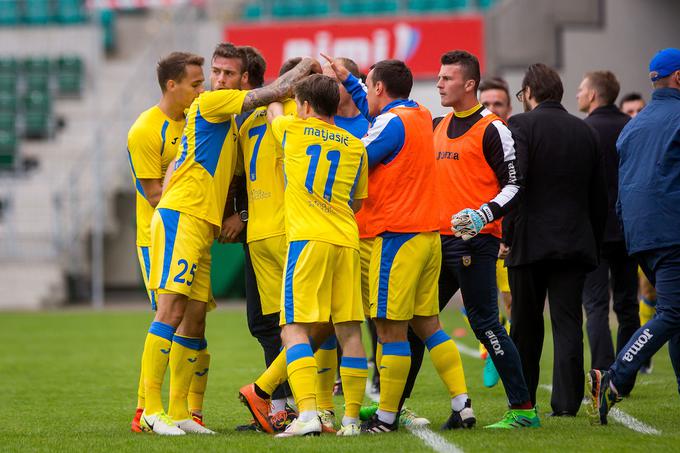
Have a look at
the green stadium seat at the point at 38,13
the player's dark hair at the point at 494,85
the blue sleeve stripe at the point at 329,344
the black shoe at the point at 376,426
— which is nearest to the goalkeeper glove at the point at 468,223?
the black shoe at the point at 376,426

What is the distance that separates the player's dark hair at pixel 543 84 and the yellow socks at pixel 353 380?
2.29 m

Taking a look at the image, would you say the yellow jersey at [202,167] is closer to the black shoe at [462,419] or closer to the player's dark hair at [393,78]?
the player's dark hair at [393,78]

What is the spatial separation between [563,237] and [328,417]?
1.91m

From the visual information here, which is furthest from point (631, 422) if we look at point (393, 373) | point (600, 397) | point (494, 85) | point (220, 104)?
point (494, 85)

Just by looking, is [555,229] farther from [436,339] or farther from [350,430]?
[350,430]

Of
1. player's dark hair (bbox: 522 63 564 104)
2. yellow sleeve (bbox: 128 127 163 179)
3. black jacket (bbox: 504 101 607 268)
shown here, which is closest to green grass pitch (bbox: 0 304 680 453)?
black jacket (bbox: 504 101 607 268)

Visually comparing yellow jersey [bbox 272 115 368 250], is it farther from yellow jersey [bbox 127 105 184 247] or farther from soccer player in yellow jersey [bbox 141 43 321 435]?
yellow jersey [bbox 127 105 184 247]

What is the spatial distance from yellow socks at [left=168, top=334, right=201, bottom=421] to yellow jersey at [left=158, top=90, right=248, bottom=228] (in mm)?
792

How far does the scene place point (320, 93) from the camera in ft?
22.4

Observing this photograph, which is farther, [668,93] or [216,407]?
[216,407]

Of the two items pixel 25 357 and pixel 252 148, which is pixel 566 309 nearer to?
pixel 252 148

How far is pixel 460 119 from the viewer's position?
7414mm

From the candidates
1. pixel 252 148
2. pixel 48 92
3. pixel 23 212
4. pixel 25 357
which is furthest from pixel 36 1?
pixel 252 148

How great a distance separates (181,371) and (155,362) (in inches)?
13.6
